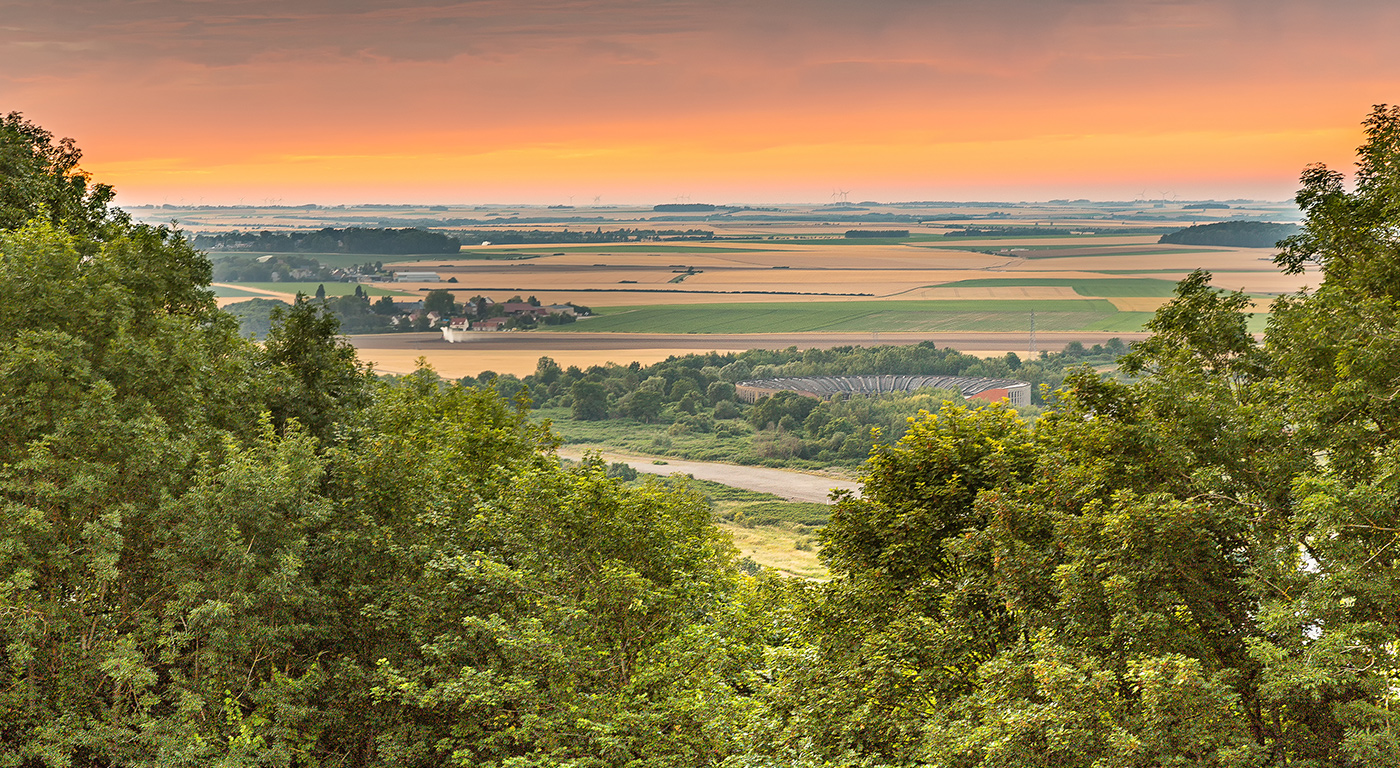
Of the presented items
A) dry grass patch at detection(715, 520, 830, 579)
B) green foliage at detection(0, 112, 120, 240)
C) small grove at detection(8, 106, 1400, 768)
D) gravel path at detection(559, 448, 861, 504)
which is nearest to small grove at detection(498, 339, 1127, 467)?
gravel path at detection(559, 448, 861, 504)

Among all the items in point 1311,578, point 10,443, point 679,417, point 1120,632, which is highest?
point 10,443

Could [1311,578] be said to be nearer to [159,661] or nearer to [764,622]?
[764,622]

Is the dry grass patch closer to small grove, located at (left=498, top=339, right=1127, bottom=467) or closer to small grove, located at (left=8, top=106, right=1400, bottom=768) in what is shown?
small grove, located at (left=498, top=339, right=1127, bottom=467)

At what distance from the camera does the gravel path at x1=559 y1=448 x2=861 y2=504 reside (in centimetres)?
12269

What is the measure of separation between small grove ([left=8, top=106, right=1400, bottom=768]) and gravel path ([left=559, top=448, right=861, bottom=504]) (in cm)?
9387

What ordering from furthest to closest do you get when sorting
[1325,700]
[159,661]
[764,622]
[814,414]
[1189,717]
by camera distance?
[814,414], [764,622], [159,661], [1325,700], [1189,717]

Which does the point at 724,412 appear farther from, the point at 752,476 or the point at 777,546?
the point at 777,546

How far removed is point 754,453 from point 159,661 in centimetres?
13225

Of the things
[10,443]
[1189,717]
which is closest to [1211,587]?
[1189,717]

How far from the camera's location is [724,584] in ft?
88.1

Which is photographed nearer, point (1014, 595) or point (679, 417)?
point (1014, 595)

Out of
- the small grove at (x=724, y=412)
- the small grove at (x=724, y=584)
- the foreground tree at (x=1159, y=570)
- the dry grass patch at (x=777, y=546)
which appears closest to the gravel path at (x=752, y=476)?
the small grove at (x=724, y=412)

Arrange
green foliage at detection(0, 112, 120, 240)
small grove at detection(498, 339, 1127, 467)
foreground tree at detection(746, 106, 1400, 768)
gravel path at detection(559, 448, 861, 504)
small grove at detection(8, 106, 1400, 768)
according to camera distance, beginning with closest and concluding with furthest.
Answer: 1. foreground tree at detection(746, 106, 1400, 768)
2. small grove at detection(8, 106, 1400, 768)
3. green foliage at detection(0, 112, 120, 240)
4. gravel path at detection(559, 448, 861, 504)
5. small grove at detection(498, 339, 1127, 467)

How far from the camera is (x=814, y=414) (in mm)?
161125
